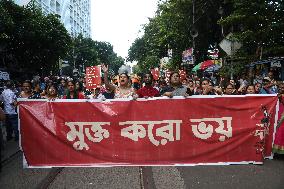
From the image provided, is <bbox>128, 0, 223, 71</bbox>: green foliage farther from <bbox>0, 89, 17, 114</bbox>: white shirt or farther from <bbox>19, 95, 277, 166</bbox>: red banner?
<bbox>19, 95, 277, 166</bbox>: red banner

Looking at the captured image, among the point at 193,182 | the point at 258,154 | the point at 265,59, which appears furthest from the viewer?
the point at 265,59

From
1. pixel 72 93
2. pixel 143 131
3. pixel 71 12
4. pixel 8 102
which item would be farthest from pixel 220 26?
pixel 71 12

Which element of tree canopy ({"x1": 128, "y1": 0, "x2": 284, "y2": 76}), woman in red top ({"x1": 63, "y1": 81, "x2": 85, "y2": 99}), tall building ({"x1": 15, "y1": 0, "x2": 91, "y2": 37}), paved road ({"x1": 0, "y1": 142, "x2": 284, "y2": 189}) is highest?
tall building ({"x1": 15, "y1": 0, "x2": 91, "y2": 37})

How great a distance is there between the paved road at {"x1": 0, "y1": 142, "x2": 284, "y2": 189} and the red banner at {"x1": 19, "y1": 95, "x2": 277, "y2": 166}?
25 centimetres

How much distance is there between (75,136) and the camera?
6.55 meters

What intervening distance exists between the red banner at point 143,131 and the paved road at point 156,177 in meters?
0.25

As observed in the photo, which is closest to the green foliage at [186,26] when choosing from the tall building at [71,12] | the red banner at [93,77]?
the red banner at [93,77]

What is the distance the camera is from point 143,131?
6.47m

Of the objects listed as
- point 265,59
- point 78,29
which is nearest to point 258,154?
point 265,59

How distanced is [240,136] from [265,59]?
51.6ft

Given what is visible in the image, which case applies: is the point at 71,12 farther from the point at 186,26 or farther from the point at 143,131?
the point at 143,131

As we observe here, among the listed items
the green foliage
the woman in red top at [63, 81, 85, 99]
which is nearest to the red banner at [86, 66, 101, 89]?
the woman in red top at [63, 81, 85, 99]

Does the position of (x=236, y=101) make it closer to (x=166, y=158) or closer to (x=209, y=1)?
(x=166, y=158)

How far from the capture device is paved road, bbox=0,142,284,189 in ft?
20.0
